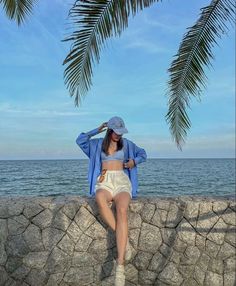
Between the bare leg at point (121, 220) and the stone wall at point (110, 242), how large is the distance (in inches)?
14.1

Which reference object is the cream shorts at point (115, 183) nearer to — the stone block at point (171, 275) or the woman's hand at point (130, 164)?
the woman's hand at point (130, 164)

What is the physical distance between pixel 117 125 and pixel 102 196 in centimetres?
81

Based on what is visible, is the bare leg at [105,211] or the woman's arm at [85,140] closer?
the bare leg at [105,211]

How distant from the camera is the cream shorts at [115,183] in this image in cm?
528

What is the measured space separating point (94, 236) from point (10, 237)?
3.13 feet

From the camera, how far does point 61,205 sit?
544 centimetres

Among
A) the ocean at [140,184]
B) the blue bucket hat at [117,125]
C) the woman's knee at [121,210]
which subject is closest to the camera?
the woman's knee at [121,210]

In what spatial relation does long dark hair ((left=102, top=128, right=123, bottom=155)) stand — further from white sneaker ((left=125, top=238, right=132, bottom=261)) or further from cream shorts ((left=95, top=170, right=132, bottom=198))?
white sneaker ((left=125, top=238, right=132, bottom=261))

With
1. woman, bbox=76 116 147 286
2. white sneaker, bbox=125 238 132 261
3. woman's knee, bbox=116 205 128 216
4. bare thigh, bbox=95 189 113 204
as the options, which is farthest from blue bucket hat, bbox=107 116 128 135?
white sneaker, bbox=125 238 132 261

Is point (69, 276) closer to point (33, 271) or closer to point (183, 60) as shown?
point (33, 271)

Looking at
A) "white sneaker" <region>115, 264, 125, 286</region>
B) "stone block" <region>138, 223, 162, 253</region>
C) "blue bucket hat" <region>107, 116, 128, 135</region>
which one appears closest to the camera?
"white sneaker" <region>115, 264, 125, 286</region>

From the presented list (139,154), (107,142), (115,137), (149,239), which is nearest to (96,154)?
(107,142)

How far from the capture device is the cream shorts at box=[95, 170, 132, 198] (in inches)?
208

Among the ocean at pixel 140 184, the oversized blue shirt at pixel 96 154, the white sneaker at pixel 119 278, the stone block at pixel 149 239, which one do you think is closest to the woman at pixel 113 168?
the oversized blue shirt at pixel 96 154
